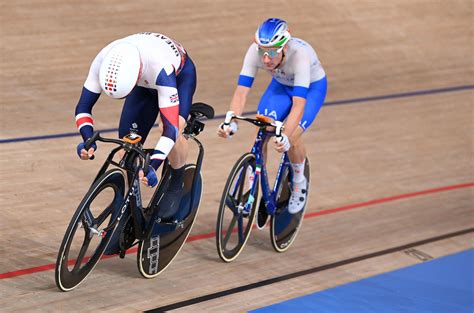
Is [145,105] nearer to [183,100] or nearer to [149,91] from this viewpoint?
[149,91]

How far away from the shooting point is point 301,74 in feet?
14.6

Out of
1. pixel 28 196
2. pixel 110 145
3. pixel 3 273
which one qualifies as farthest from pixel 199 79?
pixel 3 273

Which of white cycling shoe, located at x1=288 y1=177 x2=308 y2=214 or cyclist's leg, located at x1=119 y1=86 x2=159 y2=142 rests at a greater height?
white cycling shoe, located at x1=288 y1=177 x2=308 y2=214

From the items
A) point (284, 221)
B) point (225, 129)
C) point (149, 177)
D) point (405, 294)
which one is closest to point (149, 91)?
point (225, 129)

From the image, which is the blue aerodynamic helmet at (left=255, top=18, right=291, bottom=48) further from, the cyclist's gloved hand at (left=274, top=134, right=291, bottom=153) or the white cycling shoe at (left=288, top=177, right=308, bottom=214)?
the white cycling shoe at (left=288, top=177, right=308, bottom=214)

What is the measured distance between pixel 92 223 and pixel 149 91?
27.2 inches

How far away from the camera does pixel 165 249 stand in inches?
168

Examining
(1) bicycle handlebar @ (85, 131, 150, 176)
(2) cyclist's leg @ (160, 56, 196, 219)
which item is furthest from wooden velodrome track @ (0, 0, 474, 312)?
(1) bicycle handlebar @ (85, 131, 150, 176)

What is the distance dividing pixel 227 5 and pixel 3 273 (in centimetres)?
536

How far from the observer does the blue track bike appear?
4340 millimetres

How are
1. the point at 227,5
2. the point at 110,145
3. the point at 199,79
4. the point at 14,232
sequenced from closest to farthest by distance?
the point at 14,232, the point at 110,145, the point at 199,79, the point at 227,5

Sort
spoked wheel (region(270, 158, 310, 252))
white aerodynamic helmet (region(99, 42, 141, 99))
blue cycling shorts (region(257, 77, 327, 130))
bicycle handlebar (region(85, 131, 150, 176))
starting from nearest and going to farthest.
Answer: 1. white aerodynamic helmet (region(99, 42, 141, 99))
2. bicycle handlebar (region(85, 131, 150, 176))
3. blue cycling shorts (region(257, 77, 327, 130))
4. spoked wheel (region(270, 158, 310, 252))

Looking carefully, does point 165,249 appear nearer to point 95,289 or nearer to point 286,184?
point 95,289

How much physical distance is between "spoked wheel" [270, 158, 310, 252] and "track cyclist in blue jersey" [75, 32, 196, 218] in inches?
28.5
